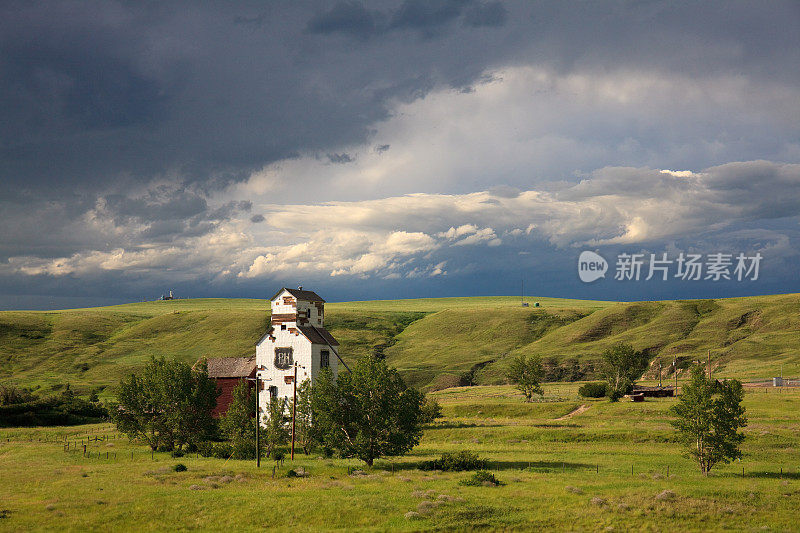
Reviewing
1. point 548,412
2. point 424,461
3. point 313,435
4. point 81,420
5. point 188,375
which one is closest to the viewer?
point 424,461

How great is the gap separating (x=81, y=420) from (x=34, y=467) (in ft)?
213

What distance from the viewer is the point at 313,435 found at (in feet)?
238

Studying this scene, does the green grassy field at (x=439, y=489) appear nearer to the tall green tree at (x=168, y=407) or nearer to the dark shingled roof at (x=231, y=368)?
the tall green tree at (x=168, y=407)

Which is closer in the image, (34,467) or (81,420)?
(34,467)

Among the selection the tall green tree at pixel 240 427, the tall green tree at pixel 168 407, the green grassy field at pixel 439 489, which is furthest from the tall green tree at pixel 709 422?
the tall green tree at pixel 168 407

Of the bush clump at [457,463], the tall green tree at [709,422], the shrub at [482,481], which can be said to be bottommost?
the bush clump at [457,463]

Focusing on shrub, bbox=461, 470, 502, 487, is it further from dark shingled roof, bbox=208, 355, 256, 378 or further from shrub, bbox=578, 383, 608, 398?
shrub, bbox=578, 383, 608, 398

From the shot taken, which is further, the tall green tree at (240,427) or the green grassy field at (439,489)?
the tall green tree at (240,427)

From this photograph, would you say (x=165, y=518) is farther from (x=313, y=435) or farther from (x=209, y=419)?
(x=209, y=419)

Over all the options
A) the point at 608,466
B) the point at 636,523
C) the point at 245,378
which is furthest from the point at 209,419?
the point at 636,523

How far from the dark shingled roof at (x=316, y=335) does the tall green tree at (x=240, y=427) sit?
39.4ft

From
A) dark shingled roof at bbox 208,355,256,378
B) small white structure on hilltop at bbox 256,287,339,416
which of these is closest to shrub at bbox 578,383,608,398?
small white structure on hilltop at bbox 256,287,339,416

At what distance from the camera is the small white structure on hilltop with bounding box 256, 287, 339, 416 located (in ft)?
273

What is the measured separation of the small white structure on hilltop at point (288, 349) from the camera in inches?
3280
